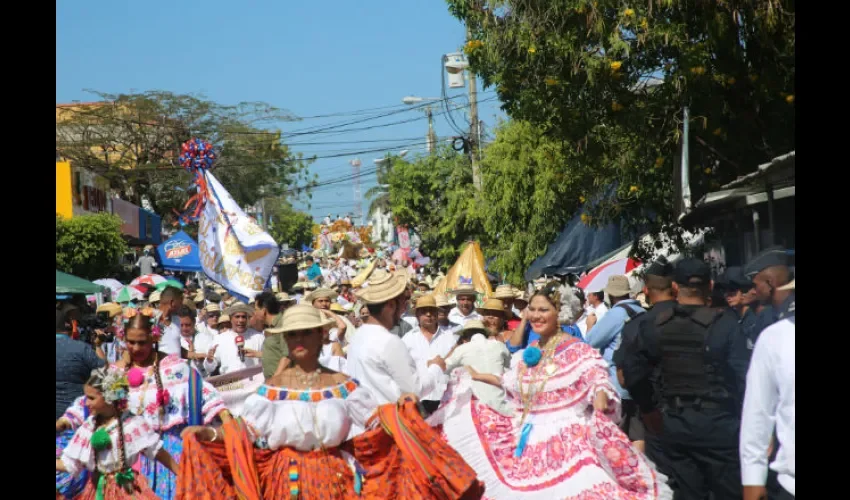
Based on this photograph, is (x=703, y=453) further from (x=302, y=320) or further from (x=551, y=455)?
(x=302, y=320)

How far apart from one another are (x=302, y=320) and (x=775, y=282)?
2.64 metres

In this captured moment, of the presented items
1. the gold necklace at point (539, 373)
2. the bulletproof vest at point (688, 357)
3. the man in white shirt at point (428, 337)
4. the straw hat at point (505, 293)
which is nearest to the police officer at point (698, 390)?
the bulletproof vest at point (688, 357)

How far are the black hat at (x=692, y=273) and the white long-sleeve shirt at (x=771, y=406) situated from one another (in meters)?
2.64

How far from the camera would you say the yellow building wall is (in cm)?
3155

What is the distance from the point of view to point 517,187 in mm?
28078

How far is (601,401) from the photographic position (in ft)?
25.5

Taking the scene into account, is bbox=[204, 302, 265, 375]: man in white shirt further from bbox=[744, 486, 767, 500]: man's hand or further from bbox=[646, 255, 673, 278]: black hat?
bbox=[744, 486, 767, 500]: man's hand

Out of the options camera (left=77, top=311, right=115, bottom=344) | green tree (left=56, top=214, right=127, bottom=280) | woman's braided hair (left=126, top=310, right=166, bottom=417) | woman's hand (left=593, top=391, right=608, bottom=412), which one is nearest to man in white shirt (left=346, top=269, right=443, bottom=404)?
woman's hand (left=593, top=391, right=608, bottom=412)

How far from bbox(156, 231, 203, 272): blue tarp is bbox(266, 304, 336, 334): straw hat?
19841 mm

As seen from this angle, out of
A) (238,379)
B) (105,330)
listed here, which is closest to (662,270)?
(238,379)

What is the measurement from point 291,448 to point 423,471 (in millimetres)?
778
